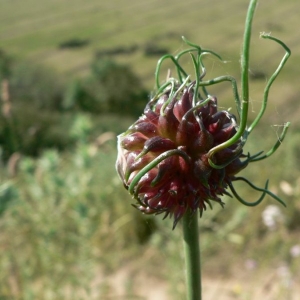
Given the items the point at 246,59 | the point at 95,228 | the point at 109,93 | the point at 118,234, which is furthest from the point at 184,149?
the point at 109,93

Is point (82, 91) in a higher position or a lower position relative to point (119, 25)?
lower

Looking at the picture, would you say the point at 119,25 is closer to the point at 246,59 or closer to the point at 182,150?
the point at 182,150

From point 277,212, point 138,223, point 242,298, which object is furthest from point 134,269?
point 277,212

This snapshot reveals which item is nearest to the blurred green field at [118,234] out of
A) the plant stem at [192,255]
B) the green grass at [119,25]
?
the plant stem at [192,255]

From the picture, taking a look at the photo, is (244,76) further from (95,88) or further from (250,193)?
(95,88)

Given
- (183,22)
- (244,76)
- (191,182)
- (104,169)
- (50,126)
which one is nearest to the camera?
Answer: (244,76)

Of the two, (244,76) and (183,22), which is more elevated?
(183,22)

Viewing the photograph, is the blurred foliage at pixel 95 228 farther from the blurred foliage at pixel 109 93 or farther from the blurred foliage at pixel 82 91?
the blurred foliage at pixel 109 93
